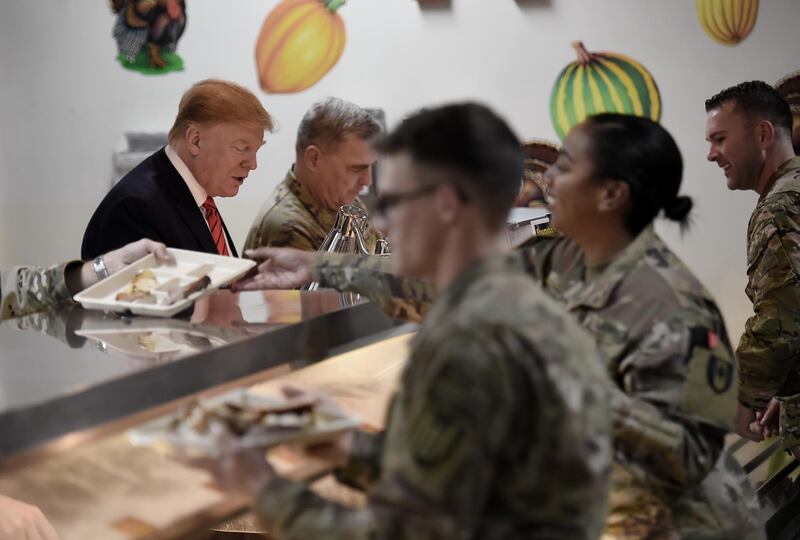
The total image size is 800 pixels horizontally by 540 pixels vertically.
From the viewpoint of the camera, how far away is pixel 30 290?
2168mm

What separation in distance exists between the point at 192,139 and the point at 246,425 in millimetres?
2199

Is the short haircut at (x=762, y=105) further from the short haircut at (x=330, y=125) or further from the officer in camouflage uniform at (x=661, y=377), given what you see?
the officer in camouflage uniform at (x=661, y=377)

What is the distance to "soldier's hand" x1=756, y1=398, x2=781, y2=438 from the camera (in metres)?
3.63

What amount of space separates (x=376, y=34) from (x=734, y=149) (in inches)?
84.5

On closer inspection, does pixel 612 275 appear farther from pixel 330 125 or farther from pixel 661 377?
pixel 330 125

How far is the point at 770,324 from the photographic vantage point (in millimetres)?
3396

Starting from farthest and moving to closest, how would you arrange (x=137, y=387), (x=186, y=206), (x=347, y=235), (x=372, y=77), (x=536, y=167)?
(x=372, y=77), (x=536, y=167), (x=186, y=206), (x=347, y=235), (x=137, y=387)

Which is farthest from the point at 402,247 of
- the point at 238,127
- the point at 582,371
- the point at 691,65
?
the point at 691,65

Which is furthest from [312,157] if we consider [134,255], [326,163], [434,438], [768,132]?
[434,438]

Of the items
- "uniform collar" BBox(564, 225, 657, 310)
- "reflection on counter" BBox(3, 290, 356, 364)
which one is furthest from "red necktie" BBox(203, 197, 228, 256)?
"uniform collar" BBox(564, 225, 657, 310)

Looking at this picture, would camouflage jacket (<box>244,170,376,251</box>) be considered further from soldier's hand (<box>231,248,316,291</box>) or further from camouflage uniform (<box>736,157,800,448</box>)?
camouflage uniform (<box>736,157,800,448</box>)

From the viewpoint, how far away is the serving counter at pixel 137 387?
1365 mm

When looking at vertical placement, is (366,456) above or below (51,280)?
below

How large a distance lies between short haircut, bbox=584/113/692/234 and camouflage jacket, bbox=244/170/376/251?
164 centimetres
